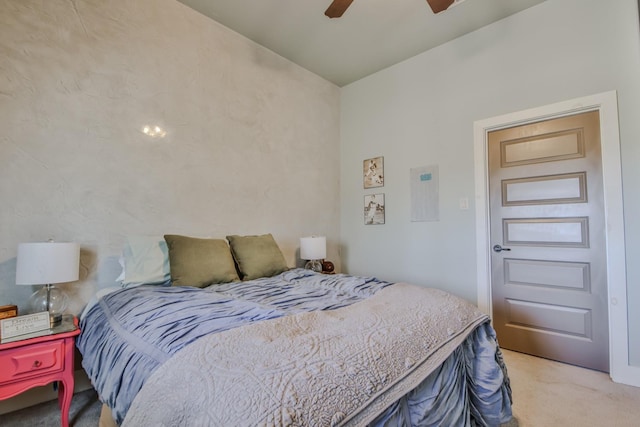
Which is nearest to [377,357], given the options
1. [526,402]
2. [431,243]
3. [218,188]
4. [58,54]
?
[526,402]

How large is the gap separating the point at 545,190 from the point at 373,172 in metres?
1.75

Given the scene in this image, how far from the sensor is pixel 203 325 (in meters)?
1.12

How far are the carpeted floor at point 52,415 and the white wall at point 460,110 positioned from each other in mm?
2812

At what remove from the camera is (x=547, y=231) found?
256cm

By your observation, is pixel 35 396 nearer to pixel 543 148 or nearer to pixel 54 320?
pixel 54 320

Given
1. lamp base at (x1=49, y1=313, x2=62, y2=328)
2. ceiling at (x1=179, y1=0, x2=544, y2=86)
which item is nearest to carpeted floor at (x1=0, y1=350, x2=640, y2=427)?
lamp base at (x1=49, y1=313, x2=62, y2=328)

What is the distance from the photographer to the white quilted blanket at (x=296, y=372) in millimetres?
691

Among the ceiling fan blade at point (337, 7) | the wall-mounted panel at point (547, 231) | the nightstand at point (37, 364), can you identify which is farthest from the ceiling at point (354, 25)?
the nightstand at point (37, 364)

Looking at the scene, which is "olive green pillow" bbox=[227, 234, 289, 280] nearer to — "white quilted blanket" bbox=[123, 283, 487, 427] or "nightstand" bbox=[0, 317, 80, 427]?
"nightstand" bbox=[0, 317, 80, 427]

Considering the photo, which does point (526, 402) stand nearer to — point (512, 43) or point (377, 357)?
point (377, 357)

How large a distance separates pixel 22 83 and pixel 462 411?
3.08m

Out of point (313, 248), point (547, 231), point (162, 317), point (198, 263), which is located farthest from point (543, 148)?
point (162, 317)

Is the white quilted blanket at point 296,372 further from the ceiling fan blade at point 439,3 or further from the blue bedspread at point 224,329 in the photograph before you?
the ceiling fan blade at point 439,3

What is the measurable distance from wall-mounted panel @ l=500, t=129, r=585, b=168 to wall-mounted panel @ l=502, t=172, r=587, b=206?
162mm
